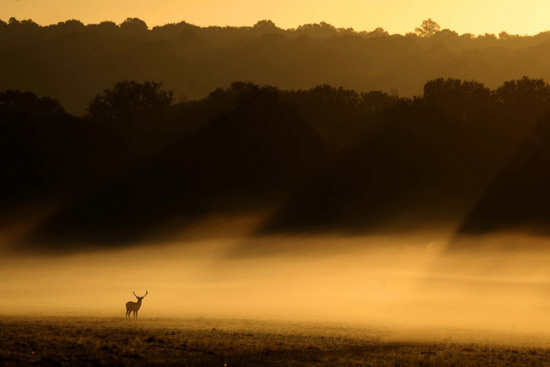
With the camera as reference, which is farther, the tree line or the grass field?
the tree line

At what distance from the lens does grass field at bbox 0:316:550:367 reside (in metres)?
34.2

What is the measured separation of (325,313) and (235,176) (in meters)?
91.6

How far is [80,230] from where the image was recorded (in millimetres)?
136000

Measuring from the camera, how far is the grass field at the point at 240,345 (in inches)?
1345

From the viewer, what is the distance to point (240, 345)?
38469 millimetres

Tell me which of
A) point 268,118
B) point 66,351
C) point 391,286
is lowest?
point 66,351

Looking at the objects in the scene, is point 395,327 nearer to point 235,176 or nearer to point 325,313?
point 325,313

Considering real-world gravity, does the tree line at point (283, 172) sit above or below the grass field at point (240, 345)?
A: above

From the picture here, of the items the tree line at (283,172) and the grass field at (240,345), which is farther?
the tree line at (283,172)

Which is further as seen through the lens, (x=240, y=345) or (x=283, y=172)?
(x=283, y=172)

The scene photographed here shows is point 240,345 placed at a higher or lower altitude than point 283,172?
lower

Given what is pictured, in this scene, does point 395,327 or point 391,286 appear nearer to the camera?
point 395,327

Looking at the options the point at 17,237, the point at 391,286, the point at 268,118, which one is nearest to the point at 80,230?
the point at 17,237

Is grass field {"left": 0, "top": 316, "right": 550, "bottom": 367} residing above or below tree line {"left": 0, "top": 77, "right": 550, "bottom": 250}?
below
